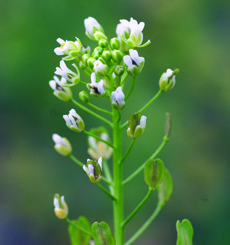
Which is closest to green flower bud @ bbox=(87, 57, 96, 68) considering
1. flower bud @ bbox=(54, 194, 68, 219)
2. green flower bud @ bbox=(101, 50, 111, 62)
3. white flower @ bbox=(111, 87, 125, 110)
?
green flower bud @ bbox=(101, 50, 111, 62)

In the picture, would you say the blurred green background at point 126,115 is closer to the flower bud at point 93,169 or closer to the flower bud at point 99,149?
the flower bud at point 99,149

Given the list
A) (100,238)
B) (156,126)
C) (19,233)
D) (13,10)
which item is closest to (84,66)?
(100,238)

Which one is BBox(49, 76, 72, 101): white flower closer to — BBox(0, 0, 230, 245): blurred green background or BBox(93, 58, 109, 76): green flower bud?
BBox(93, 58, 109, 76): green flower bud

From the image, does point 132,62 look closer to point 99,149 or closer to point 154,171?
point 154,171

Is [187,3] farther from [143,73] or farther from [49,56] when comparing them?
[49,56]

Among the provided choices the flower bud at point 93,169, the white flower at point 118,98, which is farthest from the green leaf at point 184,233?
the white flower at point 118,98

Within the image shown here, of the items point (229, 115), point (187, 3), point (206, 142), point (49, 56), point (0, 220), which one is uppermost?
point (187, 3)

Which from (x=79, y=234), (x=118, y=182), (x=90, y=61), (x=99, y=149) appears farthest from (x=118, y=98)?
(x=79, y=234)
